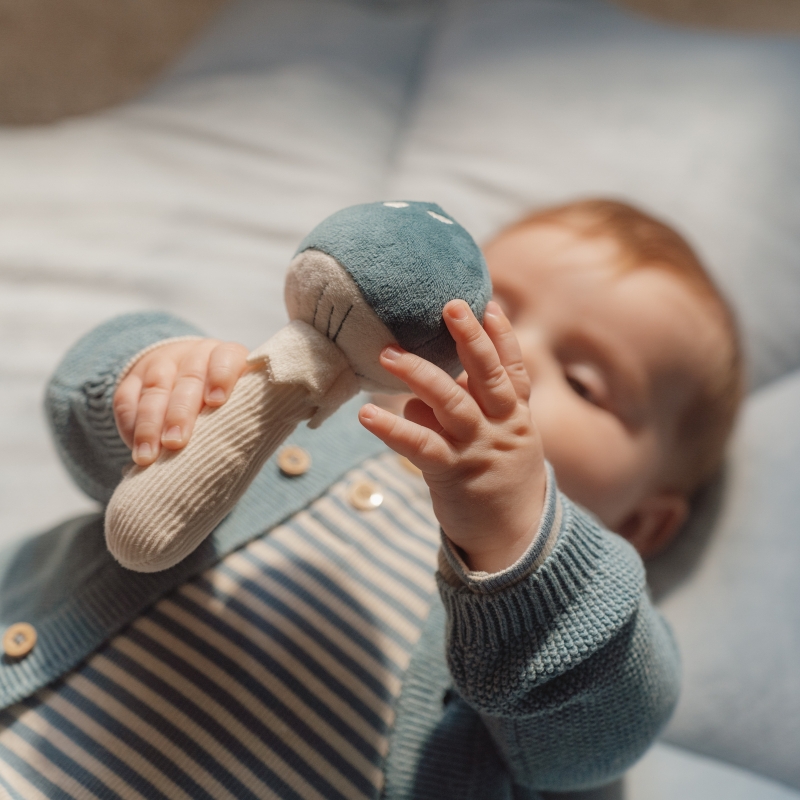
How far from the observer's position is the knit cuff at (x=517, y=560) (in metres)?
0.49

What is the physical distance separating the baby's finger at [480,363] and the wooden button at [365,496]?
24 centimetres

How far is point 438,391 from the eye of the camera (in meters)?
0.45

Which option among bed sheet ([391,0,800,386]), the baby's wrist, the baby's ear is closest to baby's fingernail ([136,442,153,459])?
the baby's wrist

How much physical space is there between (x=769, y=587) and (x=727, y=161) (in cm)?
56

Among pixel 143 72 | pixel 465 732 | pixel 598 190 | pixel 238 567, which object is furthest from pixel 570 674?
pixel 143 72

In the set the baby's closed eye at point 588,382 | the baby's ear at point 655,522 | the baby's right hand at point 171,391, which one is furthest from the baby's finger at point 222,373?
the baby's ear at point 655,522

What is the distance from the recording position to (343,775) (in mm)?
578

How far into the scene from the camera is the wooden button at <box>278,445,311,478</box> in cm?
67

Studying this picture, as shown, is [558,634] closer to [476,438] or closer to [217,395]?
[476,438]

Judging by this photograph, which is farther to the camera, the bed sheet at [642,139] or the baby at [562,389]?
the bed sheet at [642,139]

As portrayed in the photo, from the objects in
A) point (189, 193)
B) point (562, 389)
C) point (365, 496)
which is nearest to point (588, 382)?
point (562, 389)

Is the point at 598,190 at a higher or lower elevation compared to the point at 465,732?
higher

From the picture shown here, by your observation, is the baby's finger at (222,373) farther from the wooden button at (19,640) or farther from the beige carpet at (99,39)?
the beige carpet at (99,39)

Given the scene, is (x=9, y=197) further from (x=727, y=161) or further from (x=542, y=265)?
(x=727, y=161)
